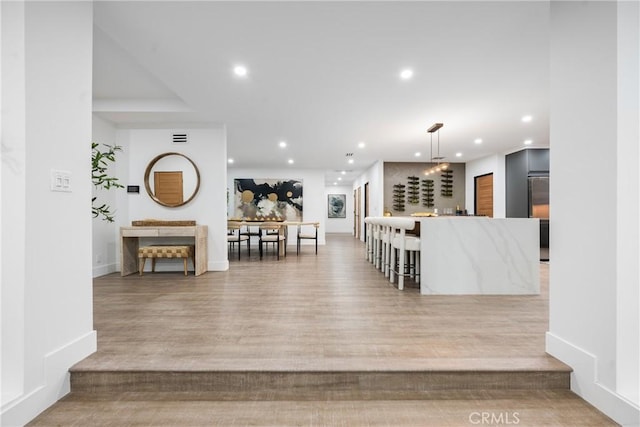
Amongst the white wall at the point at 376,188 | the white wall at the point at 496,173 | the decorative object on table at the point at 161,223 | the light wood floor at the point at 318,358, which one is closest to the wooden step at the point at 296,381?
the light wood floor at the point at 318,358

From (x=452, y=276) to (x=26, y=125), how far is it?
3707mm

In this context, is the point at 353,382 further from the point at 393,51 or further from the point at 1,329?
the point at 393,51

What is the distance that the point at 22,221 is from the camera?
1.45m

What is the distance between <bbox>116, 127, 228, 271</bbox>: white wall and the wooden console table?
0.74 ft

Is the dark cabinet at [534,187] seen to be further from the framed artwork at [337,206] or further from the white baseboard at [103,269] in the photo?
the framed artwork at [337,206]

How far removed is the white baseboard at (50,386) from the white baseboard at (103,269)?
2.91 m

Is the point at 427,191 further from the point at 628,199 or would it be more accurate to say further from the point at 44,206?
the point at 44,206

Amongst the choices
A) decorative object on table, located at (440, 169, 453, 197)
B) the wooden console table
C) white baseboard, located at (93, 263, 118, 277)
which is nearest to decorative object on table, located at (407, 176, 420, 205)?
decorative object on table, located at (440, 169, 453, 197)

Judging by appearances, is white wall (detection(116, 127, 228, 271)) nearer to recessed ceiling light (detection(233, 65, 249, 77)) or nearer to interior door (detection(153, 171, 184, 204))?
interior door (detection(153, 171, 184, 204))

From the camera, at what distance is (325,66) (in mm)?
2844

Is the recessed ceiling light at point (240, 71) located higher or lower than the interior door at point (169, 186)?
higher

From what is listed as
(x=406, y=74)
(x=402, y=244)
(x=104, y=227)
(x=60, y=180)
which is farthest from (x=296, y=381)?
(x=104, y=227)

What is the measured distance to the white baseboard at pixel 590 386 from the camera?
137 cm

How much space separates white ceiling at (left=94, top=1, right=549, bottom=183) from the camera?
2.12 meters
